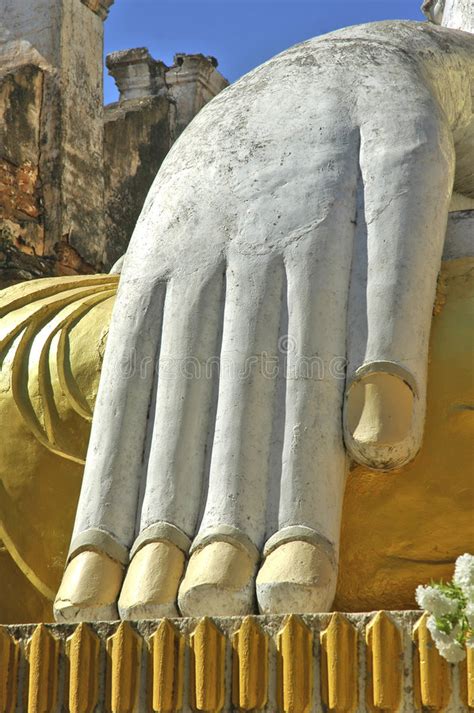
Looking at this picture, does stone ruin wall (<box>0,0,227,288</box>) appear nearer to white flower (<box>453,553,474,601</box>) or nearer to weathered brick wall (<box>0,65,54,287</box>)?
weathered brick wall (<box>0,65,54,287</box>)

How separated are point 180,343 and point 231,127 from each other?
612mm

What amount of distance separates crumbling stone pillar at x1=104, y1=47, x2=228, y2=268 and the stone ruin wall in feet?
0.04

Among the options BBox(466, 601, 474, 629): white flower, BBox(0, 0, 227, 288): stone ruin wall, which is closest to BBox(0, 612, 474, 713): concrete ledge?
BBox(466, 601, 474, 629): white flower

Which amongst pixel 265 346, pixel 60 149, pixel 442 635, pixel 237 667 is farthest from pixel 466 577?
pixel 60 149

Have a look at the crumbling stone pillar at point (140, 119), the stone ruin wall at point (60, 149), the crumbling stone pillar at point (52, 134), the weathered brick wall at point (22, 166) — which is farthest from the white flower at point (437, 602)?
the crumbling stone pillar at point (140, 119)

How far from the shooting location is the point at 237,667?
2.65 m

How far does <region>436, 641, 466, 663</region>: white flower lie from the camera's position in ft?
7.36

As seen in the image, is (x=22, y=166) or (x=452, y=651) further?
(x=22, y=166)

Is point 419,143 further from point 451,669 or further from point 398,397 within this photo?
point 451,669

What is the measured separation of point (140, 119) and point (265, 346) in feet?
22.2

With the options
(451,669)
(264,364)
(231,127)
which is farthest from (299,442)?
(231,127)

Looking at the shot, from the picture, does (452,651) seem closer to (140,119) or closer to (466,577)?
(466,577)

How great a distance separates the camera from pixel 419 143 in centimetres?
329

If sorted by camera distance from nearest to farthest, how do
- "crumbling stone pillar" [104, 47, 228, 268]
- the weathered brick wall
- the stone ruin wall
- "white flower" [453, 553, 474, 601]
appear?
"white flower" [453, 553, 474, 601], the weathered brick wall, the stone ruin wall, "crumbling stone pillar" [104, 47, 228, 268]
